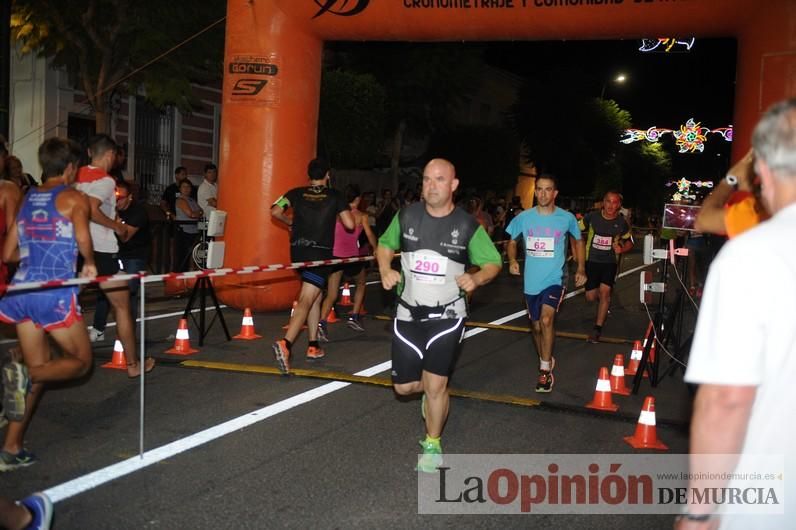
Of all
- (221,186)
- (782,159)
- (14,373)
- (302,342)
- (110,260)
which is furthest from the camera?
(221,186)

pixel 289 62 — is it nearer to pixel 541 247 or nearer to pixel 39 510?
pixel 541 247

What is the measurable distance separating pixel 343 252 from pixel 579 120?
40.0 m

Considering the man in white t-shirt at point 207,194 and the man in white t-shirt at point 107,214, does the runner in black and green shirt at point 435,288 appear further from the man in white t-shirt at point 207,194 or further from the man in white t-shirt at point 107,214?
the man in white t-shirt at point 207,194

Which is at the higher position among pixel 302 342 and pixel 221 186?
pixel 221 186

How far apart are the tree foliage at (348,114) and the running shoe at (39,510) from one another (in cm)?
2331

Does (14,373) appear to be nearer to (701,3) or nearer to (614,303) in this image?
(701,3)

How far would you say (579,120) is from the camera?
48.2m

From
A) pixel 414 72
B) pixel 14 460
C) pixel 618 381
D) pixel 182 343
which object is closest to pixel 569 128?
pixel 414 72

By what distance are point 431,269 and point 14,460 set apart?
2.80 meters

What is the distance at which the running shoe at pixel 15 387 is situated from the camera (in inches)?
177

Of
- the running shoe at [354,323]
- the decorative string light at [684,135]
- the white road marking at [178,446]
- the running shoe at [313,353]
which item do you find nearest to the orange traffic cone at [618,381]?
the white road marking at [178,446]

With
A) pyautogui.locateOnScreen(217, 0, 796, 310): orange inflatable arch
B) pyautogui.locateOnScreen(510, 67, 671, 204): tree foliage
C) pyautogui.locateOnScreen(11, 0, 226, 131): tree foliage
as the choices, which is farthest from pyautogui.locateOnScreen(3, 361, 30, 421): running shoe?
pyautogui.locateOnScreen(510, 67, 671, 204): tree foliage

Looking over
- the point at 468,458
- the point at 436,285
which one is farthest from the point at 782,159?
the point at 468,458

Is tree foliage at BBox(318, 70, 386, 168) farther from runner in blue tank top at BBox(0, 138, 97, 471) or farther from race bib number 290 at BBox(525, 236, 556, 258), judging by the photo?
runner in blue tank top at BBox(0, 138, 97, 471)
